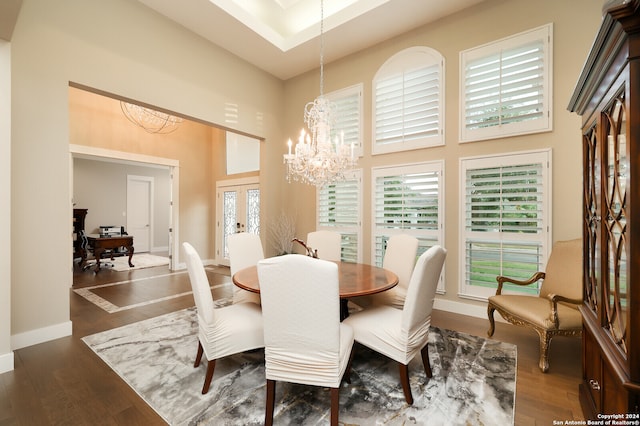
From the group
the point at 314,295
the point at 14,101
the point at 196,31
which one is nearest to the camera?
the point at 314,295

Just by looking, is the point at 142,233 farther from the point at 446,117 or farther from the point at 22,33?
the point at 446,117

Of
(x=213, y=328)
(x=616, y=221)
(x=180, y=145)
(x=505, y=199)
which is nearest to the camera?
(x=616, y=221)

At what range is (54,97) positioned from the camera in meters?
2.71

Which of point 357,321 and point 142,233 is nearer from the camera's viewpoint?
point 357,321

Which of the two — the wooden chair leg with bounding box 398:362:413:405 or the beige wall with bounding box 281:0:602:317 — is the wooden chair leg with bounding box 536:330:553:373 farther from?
the wooden chair leg with bounding box 398:362:413:405

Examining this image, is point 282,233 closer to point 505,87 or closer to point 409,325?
point 409,325

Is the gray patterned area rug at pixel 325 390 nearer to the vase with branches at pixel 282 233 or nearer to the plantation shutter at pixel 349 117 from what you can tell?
the vase with branches at pixel 282 233

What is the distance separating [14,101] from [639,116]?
168 inches

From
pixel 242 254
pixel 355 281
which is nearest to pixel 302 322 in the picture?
pixel 355 281

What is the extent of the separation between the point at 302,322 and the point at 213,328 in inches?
30.8

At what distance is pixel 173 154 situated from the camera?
244 inches

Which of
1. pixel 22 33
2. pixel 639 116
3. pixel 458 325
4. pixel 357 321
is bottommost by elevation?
pixel 458 325

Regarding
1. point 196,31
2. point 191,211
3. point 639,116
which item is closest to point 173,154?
point 191,211

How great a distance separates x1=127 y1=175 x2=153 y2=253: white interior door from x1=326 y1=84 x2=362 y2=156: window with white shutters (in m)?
7.12
